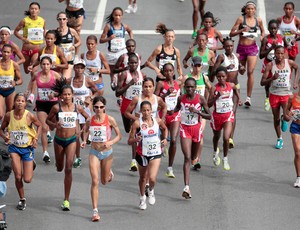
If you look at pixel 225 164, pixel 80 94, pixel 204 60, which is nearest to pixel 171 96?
pixel 225 164

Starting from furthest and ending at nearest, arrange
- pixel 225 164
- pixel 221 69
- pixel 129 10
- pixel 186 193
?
pixel 129 10
pixel 225 164
pixel 221 69
pixel 186 193

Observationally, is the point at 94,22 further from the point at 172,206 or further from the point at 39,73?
the point at 172,206

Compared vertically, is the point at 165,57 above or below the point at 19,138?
above

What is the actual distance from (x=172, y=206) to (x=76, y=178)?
7.21 feet

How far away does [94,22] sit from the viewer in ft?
100

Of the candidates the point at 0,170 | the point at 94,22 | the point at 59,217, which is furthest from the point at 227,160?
the point at 94,22

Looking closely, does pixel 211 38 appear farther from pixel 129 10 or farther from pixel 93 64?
pixel 129 10

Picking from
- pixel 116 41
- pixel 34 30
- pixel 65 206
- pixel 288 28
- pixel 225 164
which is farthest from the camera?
pixel 288 28

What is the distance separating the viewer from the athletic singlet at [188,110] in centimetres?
2104

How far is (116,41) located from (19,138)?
5627mm

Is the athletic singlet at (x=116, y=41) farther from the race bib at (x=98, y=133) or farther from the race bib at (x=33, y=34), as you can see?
the race bib at (x=98, y=133)

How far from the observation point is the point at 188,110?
69.1 ft

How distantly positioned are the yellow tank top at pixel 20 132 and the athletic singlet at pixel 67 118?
557mm

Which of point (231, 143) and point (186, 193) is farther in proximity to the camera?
point (231, 143)
